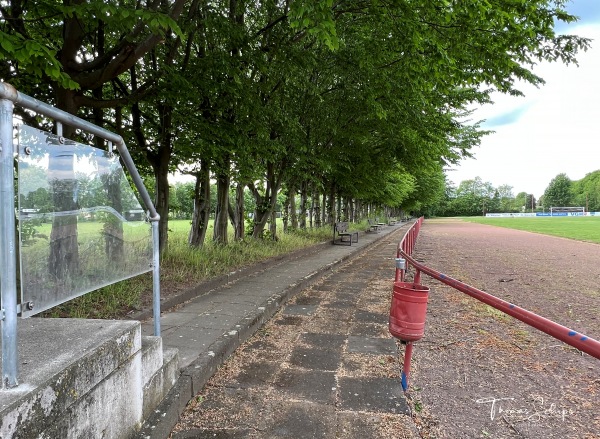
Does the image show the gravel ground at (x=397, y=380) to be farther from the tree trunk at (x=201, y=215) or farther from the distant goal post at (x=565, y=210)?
the distant goal post at (x=565, y=210)

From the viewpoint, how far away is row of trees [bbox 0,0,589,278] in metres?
4.92

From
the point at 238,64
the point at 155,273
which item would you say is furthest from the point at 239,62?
the point at 155,273

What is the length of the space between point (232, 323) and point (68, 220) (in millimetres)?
2883

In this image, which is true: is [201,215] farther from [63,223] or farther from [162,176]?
[63,223]

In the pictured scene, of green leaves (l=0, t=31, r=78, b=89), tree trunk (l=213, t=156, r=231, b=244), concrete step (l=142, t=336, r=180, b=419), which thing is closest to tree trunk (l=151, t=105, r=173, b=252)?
tree trunk (l=213, t=156, r=231, b=244)

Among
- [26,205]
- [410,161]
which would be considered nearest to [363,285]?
[26,205]

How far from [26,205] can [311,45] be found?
32.4ft

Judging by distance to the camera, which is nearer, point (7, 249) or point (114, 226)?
point (7, 249)

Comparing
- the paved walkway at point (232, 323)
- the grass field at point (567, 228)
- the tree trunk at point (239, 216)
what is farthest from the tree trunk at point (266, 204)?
the grass field at point (567, 228)

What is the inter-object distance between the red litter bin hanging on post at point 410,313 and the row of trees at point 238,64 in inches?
125

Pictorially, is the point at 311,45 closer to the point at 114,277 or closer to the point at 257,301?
the point at 257,301

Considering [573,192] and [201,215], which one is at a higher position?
[573,192]

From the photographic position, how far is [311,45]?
10164 millimetres

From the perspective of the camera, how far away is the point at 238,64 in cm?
691
